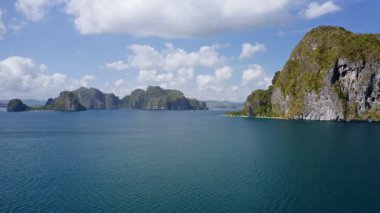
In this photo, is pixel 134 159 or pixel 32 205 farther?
pixel 134 159

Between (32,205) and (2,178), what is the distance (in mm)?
22548

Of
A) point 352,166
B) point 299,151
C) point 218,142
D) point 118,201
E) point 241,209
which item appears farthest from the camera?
point 218,142

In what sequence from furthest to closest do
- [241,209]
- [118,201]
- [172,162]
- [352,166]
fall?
[172,162] < [352,166] < [118,201] < [241,209]

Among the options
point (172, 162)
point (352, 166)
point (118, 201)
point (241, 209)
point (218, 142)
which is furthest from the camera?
point (218, 142)

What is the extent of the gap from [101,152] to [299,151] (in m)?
63.9

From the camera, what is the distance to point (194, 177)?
241 feet

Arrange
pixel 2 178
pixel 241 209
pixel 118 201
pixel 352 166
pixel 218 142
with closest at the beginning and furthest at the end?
1. pixel 241 209
2. pixel 118 201
3. pixel 2 178
4. pixel 352 166
5. pixel 218 142

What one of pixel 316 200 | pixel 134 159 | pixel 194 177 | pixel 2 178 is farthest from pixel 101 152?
pixel 316 200

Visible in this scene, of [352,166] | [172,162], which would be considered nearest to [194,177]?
[172,162]

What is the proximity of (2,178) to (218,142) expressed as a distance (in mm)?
80452

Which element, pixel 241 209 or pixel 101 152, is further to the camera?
pixel 101 152

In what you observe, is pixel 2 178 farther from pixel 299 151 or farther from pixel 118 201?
pixel 299 151

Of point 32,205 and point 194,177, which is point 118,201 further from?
point 194,177

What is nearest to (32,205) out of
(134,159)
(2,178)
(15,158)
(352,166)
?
(2,178)
